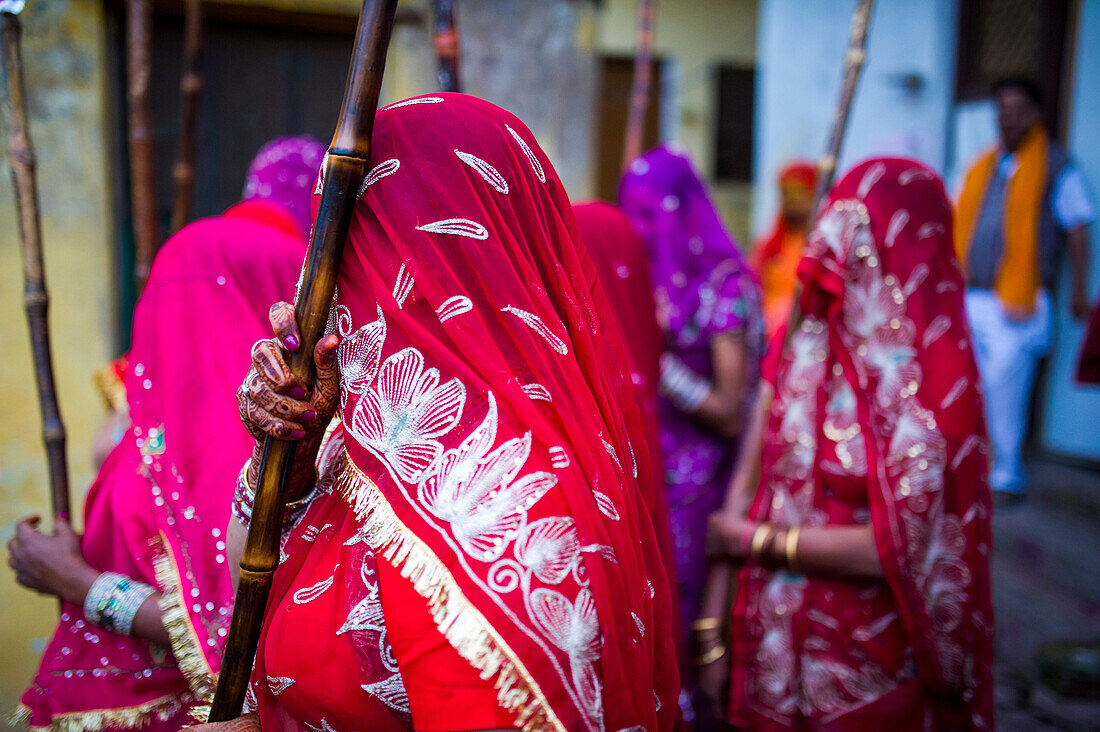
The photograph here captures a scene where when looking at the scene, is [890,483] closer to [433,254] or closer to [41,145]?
[433,254]

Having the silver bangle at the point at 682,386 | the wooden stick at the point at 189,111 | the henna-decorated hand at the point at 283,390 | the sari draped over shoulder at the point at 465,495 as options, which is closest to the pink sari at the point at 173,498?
the sari draped over shoulder at the point at 465,495

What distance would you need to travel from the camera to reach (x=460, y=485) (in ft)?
3.73

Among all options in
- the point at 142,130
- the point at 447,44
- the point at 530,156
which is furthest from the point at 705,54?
the point at 530,156

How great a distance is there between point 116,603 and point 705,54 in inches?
401

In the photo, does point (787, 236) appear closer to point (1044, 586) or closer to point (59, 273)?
point (1044, 586)

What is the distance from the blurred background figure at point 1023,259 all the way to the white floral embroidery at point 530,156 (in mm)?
4456

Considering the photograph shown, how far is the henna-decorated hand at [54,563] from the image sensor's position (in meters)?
1.80

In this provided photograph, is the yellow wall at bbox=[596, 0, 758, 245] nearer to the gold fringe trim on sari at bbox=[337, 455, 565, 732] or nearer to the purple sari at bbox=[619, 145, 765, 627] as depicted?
the purple sari at bbox=[619, 145, 765, 627]

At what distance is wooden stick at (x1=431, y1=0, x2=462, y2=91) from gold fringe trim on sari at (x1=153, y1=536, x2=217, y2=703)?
1338mm

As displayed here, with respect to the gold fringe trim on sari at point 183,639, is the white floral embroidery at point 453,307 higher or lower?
higher

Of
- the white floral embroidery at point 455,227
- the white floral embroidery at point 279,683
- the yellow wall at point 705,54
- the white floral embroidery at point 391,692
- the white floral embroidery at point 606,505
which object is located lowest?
the white floral embroidery at point 279,683

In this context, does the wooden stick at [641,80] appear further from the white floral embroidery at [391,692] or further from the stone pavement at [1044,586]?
the white floral embroidery at [391,692]

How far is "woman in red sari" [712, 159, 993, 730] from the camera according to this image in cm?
200

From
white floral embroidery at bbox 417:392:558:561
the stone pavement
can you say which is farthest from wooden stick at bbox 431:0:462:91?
the stone pavement
